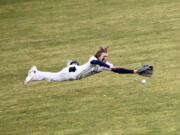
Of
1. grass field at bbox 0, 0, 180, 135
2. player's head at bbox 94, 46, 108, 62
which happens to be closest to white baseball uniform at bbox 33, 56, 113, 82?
player's head at bbox 94, 46, 108, 62

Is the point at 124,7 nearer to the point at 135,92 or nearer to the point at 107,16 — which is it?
the point at 107,16

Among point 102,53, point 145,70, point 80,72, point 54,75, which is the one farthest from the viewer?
point 54,75

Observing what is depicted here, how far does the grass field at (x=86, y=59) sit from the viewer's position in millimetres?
15117

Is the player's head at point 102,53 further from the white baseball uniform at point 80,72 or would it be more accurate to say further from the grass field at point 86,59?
the grass field at point 86,59

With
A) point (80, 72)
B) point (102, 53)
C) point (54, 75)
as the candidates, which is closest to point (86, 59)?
point (54, 75)

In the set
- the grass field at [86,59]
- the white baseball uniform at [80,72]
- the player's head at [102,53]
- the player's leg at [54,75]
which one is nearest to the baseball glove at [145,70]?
the white baseball uniform at [80,72]

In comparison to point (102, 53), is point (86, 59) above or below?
below

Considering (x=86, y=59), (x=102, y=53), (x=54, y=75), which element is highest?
(x=102, y=53)

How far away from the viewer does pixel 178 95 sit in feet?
54.1

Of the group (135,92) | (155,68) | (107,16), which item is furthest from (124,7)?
(135,92)

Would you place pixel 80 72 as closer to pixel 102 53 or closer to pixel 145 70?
pixel 102 53

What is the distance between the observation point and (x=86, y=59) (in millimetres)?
20828

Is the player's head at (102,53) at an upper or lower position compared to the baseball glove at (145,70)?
upper

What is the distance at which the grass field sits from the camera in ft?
49.6
